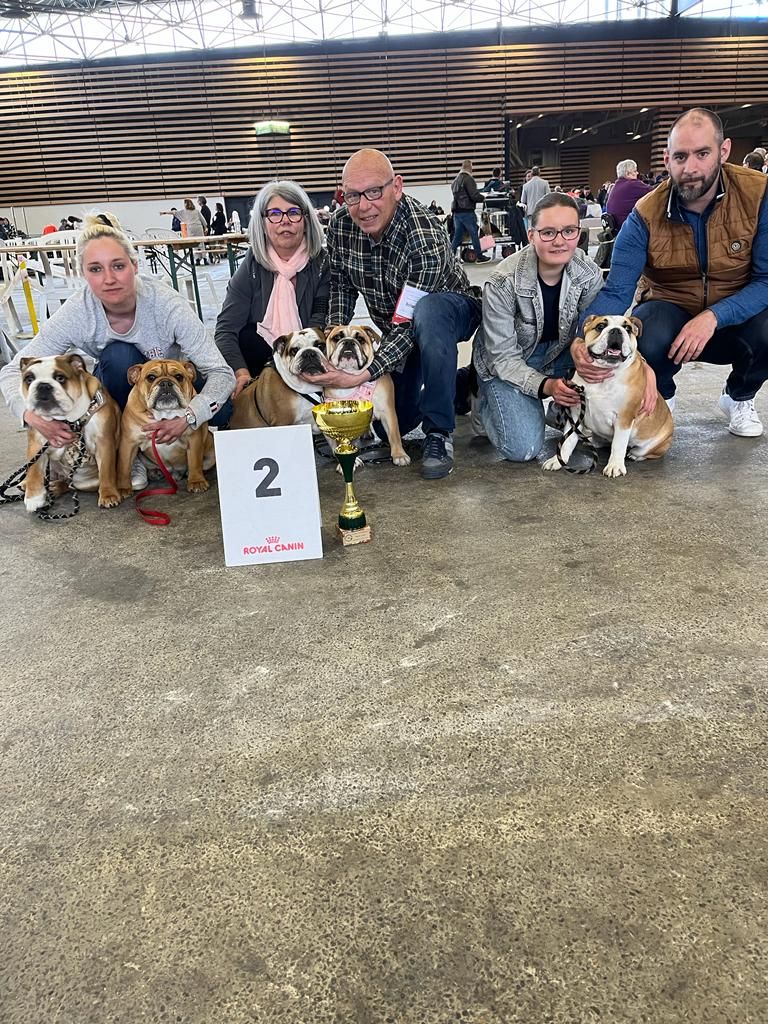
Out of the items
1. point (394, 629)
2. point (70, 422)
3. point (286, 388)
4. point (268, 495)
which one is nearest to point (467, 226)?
point (286, 388)

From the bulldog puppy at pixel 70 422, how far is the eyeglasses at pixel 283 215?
1.15 meters

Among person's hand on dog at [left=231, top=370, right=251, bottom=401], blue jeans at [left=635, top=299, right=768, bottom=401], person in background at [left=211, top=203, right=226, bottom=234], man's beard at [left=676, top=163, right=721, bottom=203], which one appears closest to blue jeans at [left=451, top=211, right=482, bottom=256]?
person in background at [left=211, top=203, right=226, bottom=234]

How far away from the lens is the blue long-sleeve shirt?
10.7ft

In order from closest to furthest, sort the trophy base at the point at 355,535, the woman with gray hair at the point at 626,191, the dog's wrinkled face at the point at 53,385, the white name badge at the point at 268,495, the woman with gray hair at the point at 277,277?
1. the white name badge at the point at 268,495
2. the trophy base at the point at 355,535
3. the dog's wrinkled face at the point at 53,385
4. the woman with gray hair at the point at 277,277
5. the woman with gray hair at the point at 626,191

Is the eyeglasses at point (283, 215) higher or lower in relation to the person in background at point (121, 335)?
higher

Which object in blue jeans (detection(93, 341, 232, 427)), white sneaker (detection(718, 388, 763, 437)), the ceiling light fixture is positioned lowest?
white sneaker (detection(718, 388, 763, 437))

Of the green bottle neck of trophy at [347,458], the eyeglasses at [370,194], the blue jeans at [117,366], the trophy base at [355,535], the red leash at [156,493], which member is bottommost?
the trophy base at [355,535]

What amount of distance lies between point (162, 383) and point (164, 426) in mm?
196

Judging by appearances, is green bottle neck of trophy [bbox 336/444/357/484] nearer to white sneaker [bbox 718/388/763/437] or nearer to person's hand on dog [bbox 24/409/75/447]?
person's hand on dog [bbox 24/409/75/447]

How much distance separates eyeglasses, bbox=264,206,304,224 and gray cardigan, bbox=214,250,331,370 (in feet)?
0.71

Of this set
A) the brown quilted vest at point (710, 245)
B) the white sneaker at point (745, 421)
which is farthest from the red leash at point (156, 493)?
the white sneaker at point (745, 421)

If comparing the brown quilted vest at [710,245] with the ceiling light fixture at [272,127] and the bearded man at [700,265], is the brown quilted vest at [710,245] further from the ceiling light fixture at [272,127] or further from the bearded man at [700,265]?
the ceiling light fixture at [272,127]

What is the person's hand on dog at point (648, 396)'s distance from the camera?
3.08 metres

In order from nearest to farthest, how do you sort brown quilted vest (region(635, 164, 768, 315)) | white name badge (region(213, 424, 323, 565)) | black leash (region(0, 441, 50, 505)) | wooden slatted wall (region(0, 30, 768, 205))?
white name badge (region(213, 424, 323, 565))
black leash (region(0, 441, 50, 505))
brown quilted vest (region(635, 164, 768, 315))
wooden slatted wall (region(0, 30, 768, 205))
